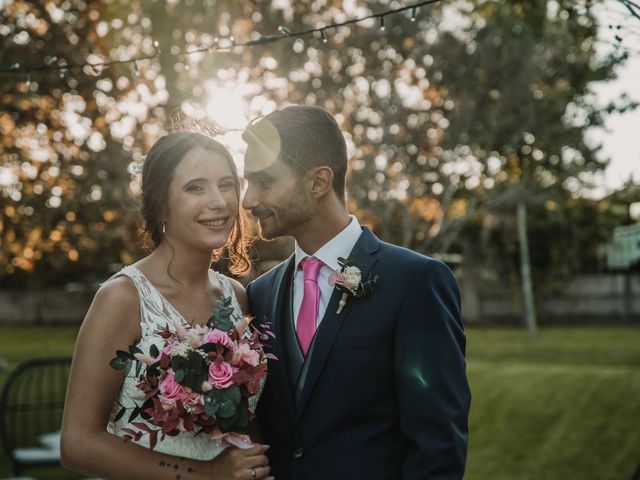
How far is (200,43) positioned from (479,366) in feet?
29.7

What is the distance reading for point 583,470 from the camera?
10.3 metres

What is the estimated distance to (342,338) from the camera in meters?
3.25

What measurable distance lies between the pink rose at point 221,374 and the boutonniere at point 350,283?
1.53 ft

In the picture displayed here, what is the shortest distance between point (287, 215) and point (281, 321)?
1.39 ft

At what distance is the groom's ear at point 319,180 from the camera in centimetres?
345

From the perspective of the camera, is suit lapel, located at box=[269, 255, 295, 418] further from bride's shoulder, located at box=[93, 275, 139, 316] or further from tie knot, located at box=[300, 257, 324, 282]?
bride's shoulder, located at box=[93, 275, 139, 316]

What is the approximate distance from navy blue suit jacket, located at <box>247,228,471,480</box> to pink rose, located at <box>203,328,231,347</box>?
30 centimetres

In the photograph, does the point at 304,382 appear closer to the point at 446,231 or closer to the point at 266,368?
the point at 266,368

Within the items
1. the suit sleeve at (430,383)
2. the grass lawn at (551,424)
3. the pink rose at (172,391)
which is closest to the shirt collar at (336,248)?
the suit sleeve at (430,383)

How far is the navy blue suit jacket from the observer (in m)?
3.10

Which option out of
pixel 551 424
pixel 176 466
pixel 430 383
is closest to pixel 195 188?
pixel 176 466

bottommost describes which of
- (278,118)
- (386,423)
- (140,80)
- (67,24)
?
(386,423)

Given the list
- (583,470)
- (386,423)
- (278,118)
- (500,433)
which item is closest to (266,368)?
(386,423)

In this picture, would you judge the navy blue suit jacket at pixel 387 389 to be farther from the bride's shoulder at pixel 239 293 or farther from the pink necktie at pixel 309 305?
the bride's shoulder at pixel 239 293
